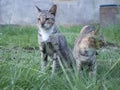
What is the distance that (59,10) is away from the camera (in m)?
12.3

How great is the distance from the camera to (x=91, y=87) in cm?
414

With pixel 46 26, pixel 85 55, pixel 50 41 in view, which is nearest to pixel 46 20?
pixel 46 26

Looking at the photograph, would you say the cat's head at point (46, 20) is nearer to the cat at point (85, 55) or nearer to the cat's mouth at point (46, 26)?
the cat's mouth at point (46, 26)

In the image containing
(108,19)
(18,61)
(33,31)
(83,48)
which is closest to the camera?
(18,61)

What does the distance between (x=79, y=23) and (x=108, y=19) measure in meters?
0.86

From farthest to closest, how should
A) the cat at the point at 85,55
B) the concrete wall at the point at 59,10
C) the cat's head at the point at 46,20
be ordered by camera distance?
the concrete wall at the point at 59,10, the cat's head at the point at 46,20, the cat at the point at 85,55

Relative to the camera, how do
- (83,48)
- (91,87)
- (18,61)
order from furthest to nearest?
(83,48)
(18,61)
(91,87)

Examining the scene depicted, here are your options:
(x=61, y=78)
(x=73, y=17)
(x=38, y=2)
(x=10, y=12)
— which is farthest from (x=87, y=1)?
(x=61, y=78)

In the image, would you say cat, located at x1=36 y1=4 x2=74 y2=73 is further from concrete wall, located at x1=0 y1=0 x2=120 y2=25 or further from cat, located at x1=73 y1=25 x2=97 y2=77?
concrete wall, located at x1=0 y1=0 x2=120 y2=25

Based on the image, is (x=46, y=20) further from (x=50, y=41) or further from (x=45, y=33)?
(x=50, y=41)

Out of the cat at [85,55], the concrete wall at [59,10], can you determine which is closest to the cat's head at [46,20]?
the cat at [85,55]

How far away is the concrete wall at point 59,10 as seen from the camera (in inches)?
487

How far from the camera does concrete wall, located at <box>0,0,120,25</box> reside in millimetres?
12359

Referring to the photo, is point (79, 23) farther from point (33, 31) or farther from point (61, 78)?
point (61, 78)
